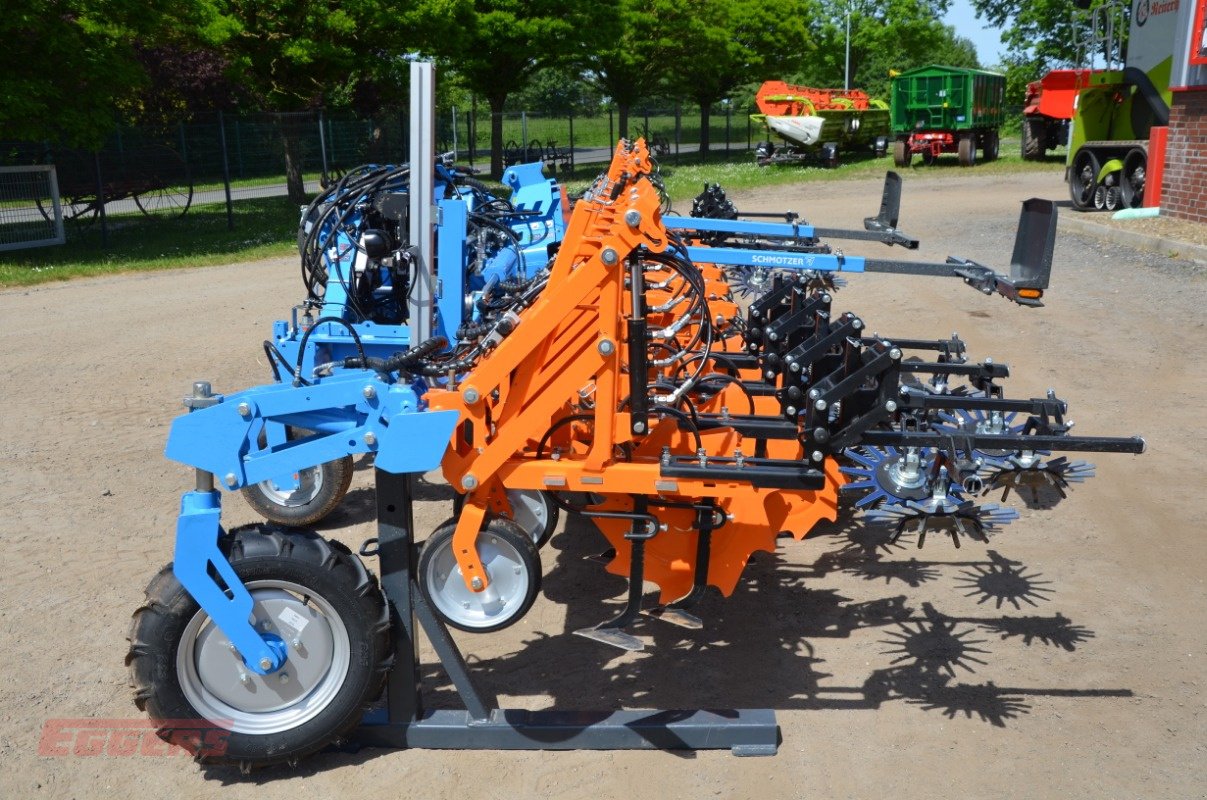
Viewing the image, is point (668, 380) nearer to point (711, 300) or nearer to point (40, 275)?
point (711, 300)

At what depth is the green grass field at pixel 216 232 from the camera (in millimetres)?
16422

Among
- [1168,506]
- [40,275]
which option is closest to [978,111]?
[40,275]

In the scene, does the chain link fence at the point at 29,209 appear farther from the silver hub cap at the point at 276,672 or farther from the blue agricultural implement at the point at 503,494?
the silver hub cap at the point at 276,672

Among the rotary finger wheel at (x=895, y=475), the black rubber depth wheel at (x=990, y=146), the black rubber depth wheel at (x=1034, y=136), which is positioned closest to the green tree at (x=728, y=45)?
the black rubber depth wheel at (x=990, y=146)

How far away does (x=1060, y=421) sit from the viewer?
4.51m

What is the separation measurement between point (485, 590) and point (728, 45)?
36.8 m

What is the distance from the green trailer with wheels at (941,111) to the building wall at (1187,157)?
1370 cm

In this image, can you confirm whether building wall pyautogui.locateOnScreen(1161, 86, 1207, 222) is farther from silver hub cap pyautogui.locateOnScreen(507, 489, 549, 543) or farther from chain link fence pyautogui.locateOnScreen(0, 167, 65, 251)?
chain link fence pyautogui.locateOnScreen(0, 167, 65, 251)

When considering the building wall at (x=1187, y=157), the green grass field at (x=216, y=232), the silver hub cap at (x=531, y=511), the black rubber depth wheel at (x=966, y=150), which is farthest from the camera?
the black rubber depth wheel at (x=966, y=150)

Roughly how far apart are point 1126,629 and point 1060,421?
1163 millimetres

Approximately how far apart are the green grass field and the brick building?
28.0 feet

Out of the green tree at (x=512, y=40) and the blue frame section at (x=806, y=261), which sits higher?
the green tree at (x=512, y=40)

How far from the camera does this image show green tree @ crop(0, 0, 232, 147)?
51.5 ft

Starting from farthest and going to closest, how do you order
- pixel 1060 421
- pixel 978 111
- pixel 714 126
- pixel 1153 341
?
pixel 714 126, pixel 978 111, pixel 1153 341, pixel 1060 421
